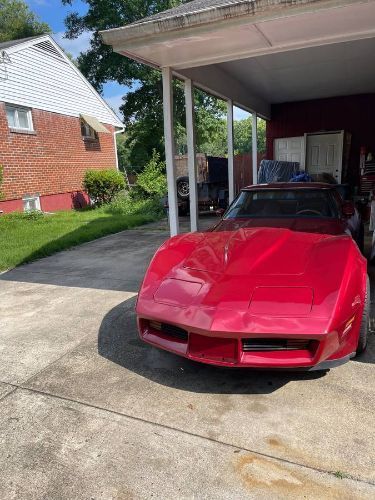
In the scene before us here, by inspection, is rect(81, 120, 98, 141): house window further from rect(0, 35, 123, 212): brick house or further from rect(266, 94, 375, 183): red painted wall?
rect(266, 94, 375, 183): red painted wall

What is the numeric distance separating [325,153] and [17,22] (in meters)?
33.8

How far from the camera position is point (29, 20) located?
117 feet

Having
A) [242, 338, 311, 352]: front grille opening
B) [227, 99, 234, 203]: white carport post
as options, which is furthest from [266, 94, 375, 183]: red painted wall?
[242, 338, 311, 352]: front grille opening

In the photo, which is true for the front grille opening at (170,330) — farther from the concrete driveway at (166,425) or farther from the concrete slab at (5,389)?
the concrete slab at (5,389)

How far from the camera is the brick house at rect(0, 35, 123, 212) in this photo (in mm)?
11586

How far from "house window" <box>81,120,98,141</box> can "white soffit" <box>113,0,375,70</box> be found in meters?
10.6

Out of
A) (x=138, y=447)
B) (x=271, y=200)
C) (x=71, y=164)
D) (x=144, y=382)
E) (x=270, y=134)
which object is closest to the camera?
(x=138, y=447)

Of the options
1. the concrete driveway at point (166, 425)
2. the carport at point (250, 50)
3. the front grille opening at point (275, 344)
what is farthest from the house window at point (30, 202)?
the front grille opening at point (275, 344)

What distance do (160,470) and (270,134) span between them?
12113mm

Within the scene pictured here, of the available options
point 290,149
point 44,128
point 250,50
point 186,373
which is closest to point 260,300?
point 186,373

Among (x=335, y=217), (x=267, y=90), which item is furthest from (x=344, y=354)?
(x=267, y=90)

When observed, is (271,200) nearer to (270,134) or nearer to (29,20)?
(270,134)

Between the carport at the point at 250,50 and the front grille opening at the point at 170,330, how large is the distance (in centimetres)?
307

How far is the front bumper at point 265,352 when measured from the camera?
236cm
